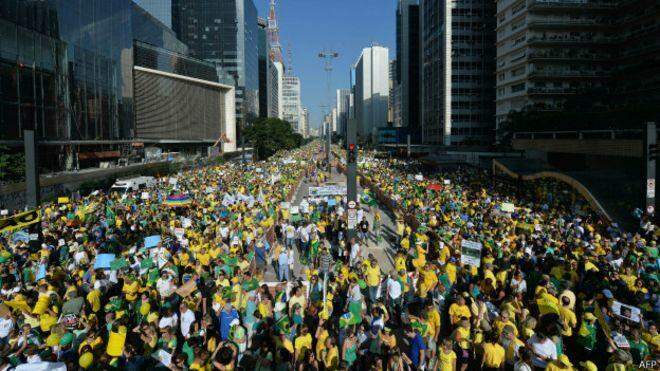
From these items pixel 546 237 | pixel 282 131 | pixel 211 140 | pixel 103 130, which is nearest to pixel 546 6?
pixel 546 237

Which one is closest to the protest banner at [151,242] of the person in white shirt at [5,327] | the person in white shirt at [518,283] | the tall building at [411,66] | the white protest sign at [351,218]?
the person in white shirt at [5,327]

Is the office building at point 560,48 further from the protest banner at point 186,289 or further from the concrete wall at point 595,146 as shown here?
the protest banner at point 186,289

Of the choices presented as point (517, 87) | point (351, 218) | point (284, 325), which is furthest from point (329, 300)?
point (517, 87)

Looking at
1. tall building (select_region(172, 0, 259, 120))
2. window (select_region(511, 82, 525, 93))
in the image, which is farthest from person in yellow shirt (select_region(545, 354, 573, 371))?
tall building (select_region(172, 0, 259, 120))

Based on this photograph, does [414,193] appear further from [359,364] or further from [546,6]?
[546,6]

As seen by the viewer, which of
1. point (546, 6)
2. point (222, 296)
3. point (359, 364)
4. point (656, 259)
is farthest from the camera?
point (546, 6)

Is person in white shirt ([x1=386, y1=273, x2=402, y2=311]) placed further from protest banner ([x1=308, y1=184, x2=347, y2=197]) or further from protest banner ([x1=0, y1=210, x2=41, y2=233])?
protest banner ([x1=308, y1=184, x2=347, y2=197])

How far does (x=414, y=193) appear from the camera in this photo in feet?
86.0

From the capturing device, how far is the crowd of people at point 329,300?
7.21 meters

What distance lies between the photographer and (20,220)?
12625mm

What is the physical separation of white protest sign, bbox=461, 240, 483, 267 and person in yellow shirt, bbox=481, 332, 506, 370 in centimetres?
463

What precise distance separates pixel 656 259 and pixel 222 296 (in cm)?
1093

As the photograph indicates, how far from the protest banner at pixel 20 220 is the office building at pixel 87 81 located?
3929 cm

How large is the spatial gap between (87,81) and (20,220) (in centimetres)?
6064
